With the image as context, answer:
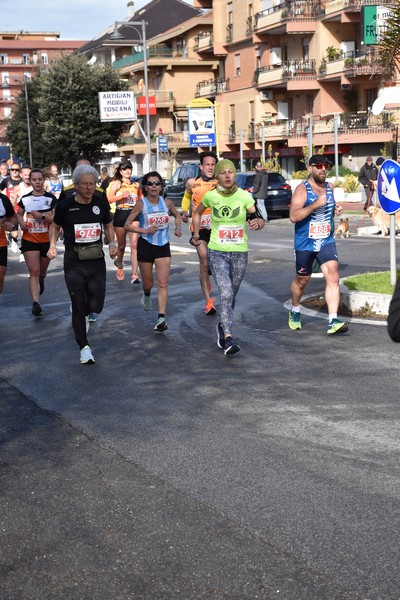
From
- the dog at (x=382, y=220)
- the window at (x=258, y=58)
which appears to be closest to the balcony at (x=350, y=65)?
the window at (x=258, y=58)

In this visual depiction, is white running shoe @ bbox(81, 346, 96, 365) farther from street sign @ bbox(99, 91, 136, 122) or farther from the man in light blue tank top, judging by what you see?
street sign @ bbox(99, 91, 136, 122)

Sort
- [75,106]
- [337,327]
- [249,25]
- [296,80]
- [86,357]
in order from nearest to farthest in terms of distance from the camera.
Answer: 1. [86,357]
2. [337,327]
3. [296,80]
4. [249,25]
5. [75,106]

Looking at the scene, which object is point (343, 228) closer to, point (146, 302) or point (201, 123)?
point (146, 302)

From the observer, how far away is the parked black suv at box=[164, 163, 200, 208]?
40.1 m

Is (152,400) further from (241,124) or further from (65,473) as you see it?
(241,124)

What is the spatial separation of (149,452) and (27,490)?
3.11ft

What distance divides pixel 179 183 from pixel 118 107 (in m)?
33.6

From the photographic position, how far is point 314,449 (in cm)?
652

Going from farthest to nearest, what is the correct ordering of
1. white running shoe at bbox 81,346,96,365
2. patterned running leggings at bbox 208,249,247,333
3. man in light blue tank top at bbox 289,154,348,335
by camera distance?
1. man in light blue tank top at bbox 289,154,348,335
2. patterned running leggings at bbox 208,249,247,333
3. white running shoe at bbox 81,346,96,365

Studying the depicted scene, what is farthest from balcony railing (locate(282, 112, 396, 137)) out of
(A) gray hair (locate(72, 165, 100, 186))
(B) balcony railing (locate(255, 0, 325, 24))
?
(A) gray hair (locate(72, 165, 100, 186))

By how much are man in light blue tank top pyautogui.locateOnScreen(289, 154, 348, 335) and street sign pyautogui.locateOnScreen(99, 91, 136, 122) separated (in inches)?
2462

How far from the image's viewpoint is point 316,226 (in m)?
10.9

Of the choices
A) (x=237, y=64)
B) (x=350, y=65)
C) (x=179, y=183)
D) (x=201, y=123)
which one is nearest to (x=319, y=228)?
(x=179, y=183)

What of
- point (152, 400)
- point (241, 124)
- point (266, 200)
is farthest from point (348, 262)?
point (241, 124)
